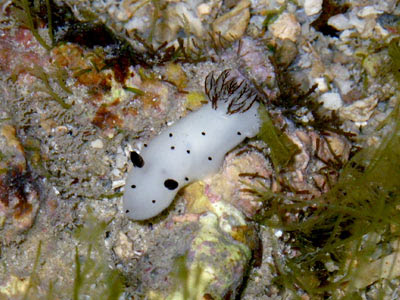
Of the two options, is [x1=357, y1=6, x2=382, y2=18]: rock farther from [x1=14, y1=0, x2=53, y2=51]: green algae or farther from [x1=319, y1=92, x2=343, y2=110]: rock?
[x1=14, y1=0, x2=53, y2=51]: green algae

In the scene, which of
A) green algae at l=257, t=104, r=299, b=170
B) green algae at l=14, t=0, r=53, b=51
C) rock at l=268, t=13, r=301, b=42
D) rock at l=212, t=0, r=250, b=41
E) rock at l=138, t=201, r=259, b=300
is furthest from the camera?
rock at l=268, t=13, r=301, b=42

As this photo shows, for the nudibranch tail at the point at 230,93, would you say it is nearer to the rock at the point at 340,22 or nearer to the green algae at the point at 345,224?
the green algae at the point at 345,224

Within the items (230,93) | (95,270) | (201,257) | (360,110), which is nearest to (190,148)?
(230,93)

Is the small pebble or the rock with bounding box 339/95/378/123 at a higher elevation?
the small pebble

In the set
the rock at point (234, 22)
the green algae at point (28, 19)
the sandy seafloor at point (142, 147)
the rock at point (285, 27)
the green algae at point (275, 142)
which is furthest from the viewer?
the rock at point (285, 27)

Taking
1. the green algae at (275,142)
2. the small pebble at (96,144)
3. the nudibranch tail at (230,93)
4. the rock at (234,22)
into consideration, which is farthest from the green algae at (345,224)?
the rock at (234,22)

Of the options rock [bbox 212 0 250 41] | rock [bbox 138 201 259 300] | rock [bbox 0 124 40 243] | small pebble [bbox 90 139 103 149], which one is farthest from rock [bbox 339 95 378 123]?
rock [bbox 0 124 40 243]
